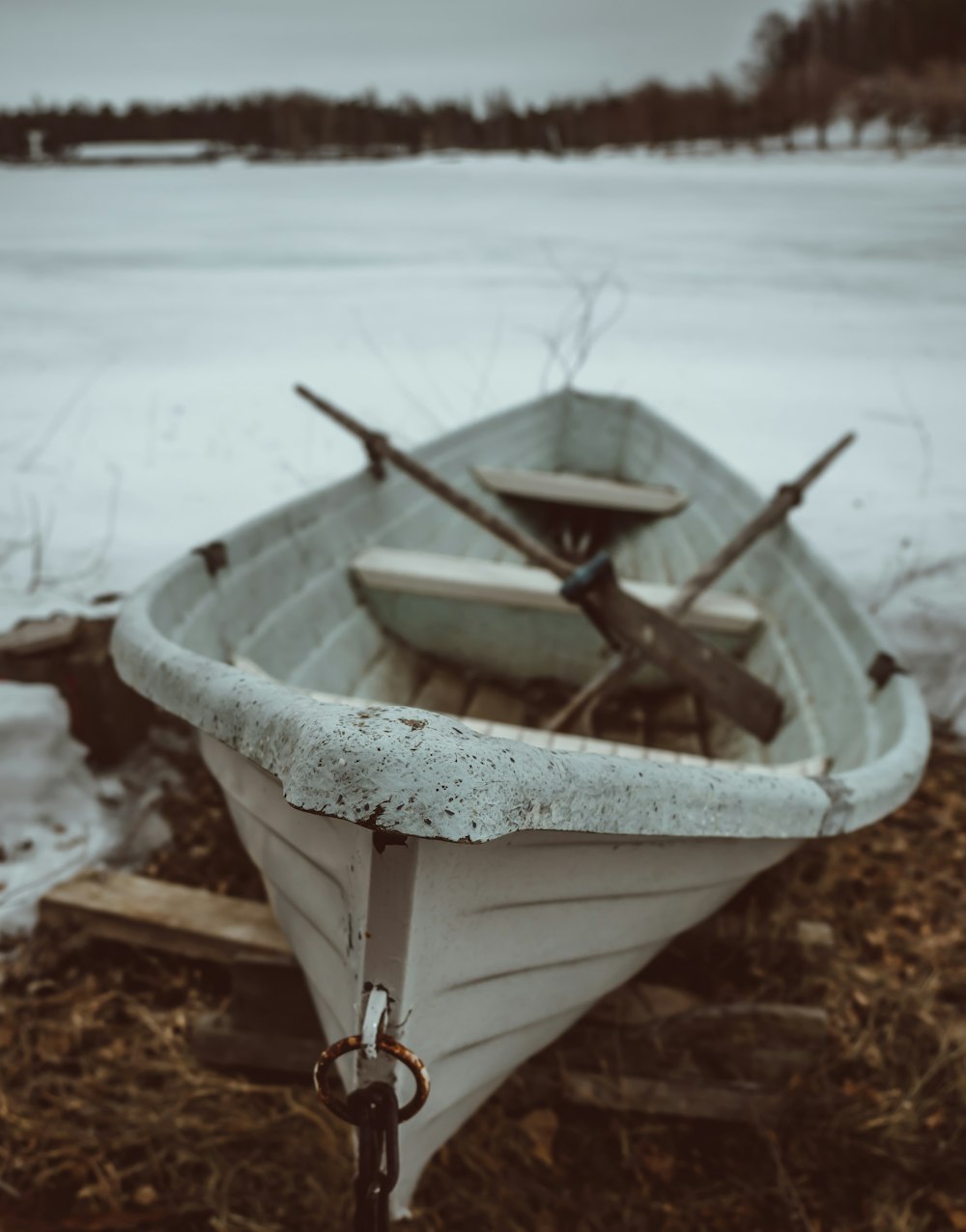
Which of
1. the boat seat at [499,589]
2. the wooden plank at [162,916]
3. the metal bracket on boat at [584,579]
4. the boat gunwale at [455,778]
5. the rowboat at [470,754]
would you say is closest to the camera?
the boat gunwale at [455,778]

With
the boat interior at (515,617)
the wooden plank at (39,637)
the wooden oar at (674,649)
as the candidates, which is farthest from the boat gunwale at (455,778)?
the wooden plank at (39,637)

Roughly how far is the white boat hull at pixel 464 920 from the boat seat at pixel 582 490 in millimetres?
2376

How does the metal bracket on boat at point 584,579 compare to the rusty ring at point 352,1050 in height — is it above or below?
above

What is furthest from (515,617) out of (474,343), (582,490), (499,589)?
(474,343)

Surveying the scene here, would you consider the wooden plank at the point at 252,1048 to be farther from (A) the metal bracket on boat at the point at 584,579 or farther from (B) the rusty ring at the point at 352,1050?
(A) the metal bracket on boat at the point at 584,579

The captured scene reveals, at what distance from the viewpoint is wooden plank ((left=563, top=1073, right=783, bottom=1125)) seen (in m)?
1.84

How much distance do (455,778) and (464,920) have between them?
393 millimetres

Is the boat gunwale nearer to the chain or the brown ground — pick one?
the chain

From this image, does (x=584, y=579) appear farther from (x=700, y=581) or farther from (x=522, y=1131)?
(x=522, y=1131)

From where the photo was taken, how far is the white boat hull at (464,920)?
103cm

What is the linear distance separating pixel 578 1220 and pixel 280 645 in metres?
1.53

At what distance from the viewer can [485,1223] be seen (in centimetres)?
174

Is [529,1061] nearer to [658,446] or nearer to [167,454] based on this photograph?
[658,446]

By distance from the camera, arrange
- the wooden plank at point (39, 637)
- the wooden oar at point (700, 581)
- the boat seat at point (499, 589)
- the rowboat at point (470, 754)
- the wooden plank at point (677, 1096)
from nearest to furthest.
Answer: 1. the rowboat at point (470, 754)
2. the wooden plank at point (677, 1096)
3. the wooden oar at point (700, 581)
4. the wooden plank at point (39, 637)
5. the boat seat at point (499, 589)
